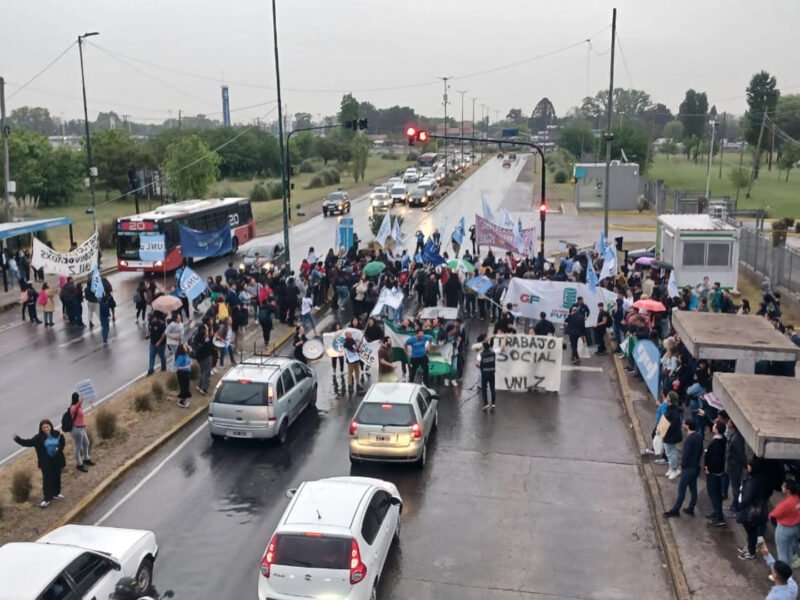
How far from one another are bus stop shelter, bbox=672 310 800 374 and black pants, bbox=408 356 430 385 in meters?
5.77

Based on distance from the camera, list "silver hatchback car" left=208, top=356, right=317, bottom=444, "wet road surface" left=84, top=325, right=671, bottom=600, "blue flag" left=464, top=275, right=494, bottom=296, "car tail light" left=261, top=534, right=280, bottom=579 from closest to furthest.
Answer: "car tail light" left=261, top=534, right=280, bottom=579
"wet road surface" left=84, top=325, right=671, bottom=600
"silver hatchback car" left=208, top=356, right=317, bottom=444
"blue flag" left=464, top=275, right=494, bottom=296

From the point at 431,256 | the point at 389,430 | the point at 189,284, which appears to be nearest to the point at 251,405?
the point at 389,430

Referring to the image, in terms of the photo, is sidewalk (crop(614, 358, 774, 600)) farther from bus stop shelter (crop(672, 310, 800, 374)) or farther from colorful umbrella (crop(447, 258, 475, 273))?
colorful umbrella (crop(447, 258, 475, 273))

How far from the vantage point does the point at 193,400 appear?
63.0ft

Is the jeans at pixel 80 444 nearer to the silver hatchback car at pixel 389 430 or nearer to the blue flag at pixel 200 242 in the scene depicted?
the silver hatchback car at pixel 389 430

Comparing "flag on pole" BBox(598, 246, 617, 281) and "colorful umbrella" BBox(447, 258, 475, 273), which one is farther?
"colorful umbrella" BBox(447, 258, 475, 273)

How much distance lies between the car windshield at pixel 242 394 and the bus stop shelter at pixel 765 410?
8.07 metres

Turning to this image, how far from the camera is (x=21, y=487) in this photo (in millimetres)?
13859

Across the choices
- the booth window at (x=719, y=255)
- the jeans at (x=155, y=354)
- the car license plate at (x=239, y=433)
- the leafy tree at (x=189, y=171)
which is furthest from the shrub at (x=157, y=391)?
the leafy tree at (x=189, y=171)

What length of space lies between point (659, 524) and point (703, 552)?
1076mm

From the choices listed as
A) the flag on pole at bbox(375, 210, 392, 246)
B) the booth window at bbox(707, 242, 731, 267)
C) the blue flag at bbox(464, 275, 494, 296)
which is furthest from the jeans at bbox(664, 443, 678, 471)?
the flag on pole at bbox(375, 210, 392, 246)

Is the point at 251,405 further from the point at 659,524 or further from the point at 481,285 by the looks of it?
the point at 481,285

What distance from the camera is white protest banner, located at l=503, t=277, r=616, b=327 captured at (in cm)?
2300

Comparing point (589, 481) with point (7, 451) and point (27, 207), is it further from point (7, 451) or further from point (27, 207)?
point (27, 207)
